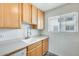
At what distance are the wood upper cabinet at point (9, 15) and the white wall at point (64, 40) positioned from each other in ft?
6.11

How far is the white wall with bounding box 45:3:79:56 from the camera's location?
9.42 ft

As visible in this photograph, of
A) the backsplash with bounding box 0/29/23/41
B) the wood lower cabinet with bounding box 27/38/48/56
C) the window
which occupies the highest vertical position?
the window

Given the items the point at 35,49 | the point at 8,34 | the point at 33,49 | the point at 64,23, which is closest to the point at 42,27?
the point at 64,23

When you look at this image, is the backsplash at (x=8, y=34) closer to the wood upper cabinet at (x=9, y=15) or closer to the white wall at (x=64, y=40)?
the wood upper cabinet at (x=9, y=15)

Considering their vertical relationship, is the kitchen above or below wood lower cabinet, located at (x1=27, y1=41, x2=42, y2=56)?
above

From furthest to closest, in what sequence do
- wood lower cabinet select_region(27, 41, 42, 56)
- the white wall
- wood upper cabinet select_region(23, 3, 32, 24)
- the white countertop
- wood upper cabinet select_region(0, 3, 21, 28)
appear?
the white wall, wood upper cabinet select_region(23, 3, 32, 24), wood lower cabinet select_region(27, 41, 42, 56), wood upper cabinet select_region(0, 3, 21, 28), the white countertop

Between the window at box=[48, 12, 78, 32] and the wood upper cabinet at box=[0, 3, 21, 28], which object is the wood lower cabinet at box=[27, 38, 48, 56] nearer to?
the wood upper cabinet at box=[0, 3, 21, 28]

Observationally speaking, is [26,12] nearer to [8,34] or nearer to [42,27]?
[8,34]

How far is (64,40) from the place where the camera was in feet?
10.6

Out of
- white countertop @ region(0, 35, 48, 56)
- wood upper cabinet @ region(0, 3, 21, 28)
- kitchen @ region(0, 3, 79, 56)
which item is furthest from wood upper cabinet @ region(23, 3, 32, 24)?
white countertop @ region(0, 35, 48, 56)

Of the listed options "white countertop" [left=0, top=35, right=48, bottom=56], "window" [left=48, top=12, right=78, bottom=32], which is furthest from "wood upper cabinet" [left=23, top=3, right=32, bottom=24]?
"window" [left=48, top=12, right=78, bottom=32]

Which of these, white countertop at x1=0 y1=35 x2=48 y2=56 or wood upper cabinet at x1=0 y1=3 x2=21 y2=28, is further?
wood upper cabinet at x1=0 y1=3 x2=21 y2=28

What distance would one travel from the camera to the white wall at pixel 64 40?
9.42 feet

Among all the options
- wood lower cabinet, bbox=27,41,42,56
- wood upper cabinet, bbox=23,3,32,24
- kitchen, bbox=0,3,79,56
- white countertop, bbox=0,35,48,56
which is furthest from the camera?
wood upper cabinet, bbox=23,3,32,24
